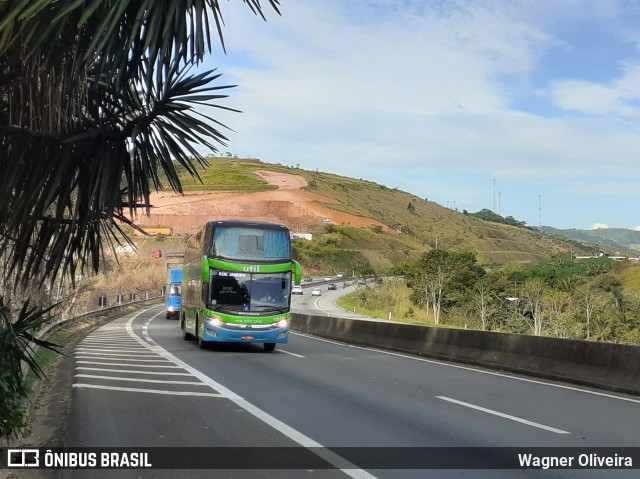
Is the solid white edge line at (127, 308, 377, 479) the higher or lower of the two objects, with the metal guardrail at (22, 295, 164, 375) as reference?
higher

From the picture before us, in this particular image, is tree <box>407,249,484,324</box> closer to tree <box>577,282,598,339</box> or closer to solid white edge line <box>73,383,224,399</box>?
tree <box>577,282,598,339</box>

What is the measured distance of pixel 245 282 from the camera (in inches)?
823

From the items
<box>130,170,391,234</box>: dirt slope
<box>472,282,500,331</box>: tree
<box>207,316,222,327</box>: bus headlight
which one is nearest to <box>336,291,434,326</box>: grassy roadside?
<box>472,282,500,331</box>: tree

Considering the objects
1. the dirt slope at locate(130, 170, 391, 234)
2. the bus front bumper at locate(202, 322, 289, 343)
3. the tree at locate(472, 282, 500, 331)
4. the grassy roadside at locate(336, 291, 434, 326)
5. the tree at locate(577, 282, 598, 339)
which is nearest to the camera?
the bus front bumper at locate(202, 322, 289, 343)

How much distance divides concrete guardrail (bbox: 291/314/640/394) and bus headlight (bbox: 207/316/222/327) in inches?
228

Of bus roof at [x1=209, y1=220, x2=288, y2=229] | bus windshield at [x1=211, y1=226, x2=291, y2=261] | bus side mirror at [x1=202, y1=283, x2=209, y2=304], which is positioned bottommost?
bus side mirror at [x1=202, y1=283, x2=209, y2=304]

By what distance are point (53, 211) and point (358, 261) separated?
402 ft

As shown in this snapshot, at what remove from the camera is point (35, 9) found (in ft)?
17.5

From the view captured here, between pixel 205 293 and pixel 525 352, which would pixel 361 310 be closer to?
pixel 205 293

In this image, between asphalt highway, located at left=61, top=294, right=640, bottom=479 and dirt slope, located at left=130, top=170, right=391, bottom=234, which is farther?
dirt slope, located at left=130, top=170, right=391, bottom=234

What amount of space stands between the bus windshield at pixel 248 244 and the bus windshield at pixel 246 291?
54 centimetres

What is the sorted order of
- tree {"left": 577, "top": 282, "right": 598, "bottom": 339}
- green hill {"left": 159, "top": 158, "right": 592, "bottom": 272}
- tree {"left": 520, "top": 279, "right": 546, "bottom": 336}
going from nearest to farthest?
tree {"left": 577, "top": 282, "right": 598, "bottom": 339}
tree {"left": 520, "top": 279, "right": 546, "bottom": 336}
green hill {"left": 159, "top": 158, "right": 592, "bottom": 272}

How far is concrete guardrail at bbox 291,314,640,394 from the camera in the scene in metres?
13.2

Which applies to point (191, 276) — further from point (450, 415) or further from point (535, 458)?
point (535, 458)
